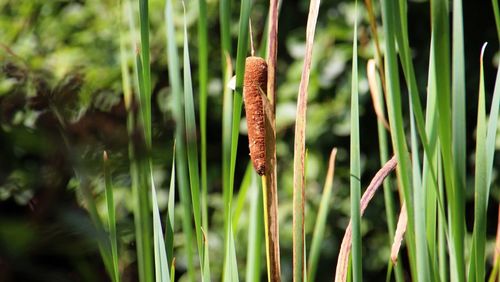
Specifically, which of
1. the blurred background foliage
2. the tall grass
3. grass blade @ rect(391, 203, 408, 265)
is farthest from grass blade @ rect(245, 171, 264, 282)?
the blurred background foliage

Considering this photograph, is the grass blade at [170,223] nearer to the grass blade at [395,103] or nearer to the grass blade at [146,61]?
the grass blade at [146,61]

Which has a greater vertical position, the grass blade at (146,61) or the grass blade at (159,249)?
the grass blade at (146,61)

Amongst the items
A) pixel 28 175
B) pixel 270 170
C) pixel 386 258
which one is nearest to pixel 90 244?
pixel 28 175

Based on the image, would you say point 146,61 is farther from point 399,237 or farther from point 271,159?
point 399,237

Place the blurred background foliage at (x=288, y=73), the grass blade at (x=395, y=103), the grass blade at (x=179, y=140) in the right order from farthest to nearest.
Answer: the blurred background foliage at (x=288, y=73), the grass blade at (x=179, y=140), the grass blade at (x=395, y=103)

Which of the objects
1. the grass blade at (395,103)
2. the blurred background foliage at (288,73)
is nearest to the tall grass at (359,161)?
the grass blade at (395,103)

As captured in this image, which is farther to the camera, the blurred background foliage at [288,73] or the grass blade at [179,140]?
the blurred background foliage at [288,73]

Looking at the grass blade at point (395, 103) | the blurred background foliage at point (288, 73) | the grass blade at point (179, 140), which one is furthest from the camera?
the blurred background foliage at point (288, 73)

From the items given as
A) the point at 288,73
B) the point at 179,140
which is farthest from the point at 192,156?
the point at 288,73
